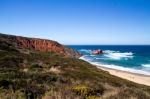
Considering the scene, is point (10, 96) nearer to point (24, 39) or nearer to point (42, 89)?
point (42, 89)

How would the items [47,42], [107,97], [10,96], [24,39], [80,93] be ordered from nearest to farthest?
[10,96]
[107,97]
[80,93]
[24,39]
[47,42]

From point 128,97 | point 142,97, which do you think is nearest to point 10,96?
point 128,97

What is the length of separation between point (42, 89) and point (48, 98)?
4.50ft

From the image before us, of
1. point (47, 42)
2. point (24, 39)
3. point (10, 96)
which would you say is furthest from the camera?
point (47, 42)

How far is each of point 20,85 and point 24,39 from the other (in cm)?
7646

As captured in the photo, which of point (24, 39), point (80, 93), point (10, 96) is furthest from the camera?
point (24, 39)

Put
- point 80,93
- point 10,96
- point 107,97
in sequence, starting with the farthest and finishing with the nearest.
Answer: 1. point 80,93
2. point 107,97
3. point 10,96

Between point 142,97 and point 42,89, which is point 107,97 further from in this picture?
point 42,89

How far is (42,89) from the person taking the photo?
724 centimetres

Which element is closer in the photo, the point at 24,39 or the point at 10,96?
the point at 10,96

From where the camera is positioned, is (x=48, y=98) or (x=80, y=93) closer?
(x=48, y=98)

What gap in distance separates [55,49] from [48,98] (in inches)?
3151

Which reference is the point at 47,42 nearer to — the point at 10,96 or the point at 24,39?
the point at 24,39

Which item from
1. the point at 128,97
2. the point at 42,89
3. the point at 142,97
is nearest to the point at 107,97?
the point at 128,97
